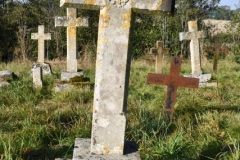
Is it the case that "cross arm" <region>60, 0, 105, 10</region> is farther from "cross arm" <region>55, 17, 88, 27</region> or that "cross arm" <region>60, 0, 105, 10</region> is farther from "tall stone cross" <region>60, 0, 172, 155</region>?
"cross arm" <region>55, 17, 88, 27</region>

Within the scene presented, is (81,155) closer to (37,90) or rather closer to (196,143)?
(196,143)

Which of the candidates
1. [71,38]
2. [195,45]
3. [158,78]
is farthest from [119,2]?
[195,45]

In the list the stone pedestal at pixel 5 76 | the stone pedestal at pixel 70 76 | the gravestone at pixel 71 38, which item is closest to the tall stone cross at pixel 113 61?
the stone pedestal at pixel 70 76

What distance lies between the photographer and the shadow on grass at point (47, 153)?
3.75m

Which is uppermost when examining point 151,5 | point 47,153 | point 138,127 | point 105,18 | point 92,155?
point 151,5

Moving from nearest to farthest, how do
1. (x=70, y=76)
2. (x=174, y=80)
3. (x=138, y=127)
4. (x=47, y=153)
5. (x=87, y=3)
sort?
(x=87, y=3) < (x=47, y=153) < (x=138, y=127) < (x=174, y=80) < (x=70, y=76)

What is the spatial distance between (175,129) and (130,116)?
0.69 metres

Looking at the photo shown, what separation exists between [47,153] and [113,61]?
5.65 ft

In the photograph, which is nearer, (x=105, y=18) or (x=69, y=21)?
(x=105, y=18)

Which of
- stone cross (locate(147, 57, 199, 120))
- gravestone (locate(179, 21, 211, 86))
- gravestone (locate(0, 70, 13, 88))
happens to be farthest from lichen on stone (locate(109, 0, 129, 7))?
gravestone (locate(179, 21, 211, 86))

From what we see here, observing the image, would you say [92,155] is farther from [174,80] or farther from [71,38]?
[71,38]

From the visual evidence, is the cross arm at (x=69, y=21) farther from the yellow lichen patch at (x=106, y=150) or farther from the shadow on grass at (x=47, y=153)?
the yellow lichen patch at (x=106, y=150)

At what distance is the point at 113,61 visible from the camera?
265 centimetres

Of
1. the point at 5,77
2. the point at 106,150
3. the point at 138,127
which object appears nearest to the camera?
the point at 106,150
